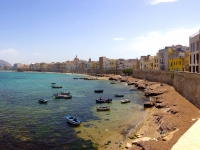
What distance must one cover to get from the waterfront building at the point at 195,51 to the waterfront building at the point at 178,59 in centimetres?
1459

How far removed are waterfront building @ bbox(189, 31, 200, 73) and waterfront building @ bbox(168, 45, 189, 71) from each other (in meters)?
14.6

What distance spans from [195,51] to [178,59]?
72.1 feet

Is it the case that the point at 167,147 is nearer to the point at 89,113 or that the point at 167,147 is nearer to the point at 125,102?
the point at 89,113

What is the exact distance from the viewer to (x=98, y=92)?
59750 mm

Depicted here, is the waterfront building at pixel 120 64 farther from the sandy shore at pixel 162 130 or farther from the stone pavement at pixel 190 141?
the stone pavement at pixel 190 141

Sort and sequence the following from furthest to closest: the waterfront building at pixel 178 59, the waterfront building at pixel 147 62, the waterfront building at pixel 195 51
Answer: the waterfront building at pixel 147 62, the waterfront building at pixel 178 59, the waterfront building at pixel 195 51

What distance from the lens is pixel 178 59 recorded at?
65812 mm

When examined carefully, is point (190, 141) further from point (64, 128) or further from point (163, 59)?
point (163, 59)

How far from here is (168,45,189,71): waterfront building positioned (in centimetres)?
6218

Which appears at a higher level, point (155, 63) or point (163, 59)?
point (163, 59)

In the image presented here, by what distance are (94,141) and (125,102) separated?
22549 millimetres

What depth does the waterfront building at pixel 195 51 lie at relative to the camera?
4286 cm

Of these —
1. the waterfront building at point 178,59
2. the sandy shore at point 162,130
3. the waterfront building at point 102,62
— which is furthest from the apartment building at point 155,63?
the waterfront building at point 102,62

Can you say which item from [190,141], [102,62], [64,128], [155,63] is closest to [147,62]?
[155,63]
